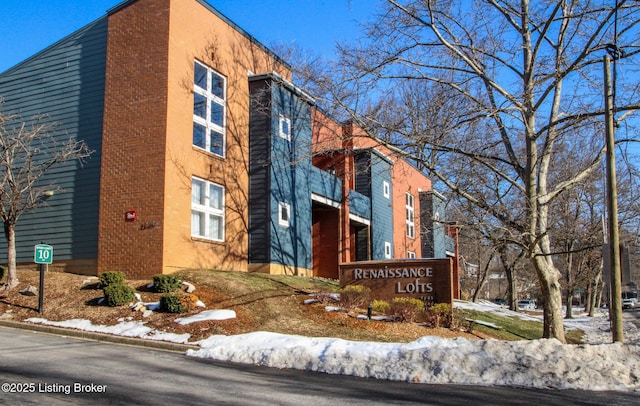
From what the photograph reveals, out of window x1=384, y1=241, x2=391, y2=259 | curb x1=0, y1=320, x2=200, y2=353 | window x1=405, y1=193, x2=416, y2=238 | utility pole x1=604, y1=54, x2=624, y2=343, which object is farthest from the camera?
window x1=405, y1=193, x2=416, y2=238

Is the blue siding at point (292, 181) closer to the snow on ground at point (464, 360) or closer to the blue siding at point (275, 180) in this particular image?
the blue siding at point (275, 180)

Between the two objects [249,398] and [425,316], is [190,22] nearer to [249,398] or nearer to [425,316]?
[425,316]

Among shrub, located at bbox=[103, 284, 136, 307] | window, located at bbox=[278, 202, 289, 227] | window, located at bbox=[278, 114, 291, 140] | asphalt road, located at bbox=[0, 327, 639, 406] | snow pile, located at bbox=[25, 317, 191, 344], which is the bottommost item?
asphalt road, located at bbox=[0, 327, 639, 406]

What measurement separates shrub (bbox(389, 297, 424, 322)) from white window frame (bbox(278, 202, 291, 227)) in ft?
22.9

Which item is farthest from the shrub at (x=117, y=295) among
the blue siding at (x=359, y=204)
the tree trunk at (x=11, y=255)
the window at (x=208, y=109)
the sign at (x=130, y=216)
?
the blue siding at (x=359, y=204)

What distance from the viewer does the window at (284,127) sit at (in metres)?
22.5

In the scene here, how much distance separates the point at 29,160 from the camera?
17.6 m

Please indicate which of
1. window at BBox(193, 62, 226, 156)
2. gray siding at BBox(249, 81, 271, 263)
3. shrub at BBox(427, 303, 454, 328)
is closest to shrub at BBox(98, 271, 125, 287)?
window at BBox(193, 62, 226, 156)

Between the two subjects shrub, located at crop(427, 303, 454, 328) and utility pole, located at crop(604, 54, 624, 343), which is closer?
utility pole, located at crop(604, 54, 624, 343)

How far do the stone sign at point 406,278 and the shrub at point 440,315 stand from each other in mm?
402

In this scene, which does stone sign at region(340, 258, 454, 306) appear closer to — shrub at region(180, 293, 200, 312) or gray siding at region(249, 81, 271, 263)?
gray siding at region(249, 81, 271, 263)

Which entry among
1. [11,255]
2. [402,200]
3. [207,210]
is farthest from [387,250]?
[11,255]

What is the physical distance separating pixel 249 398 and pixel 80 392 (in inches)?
84.8

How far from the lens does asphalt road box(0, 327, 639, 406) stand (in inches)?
299
